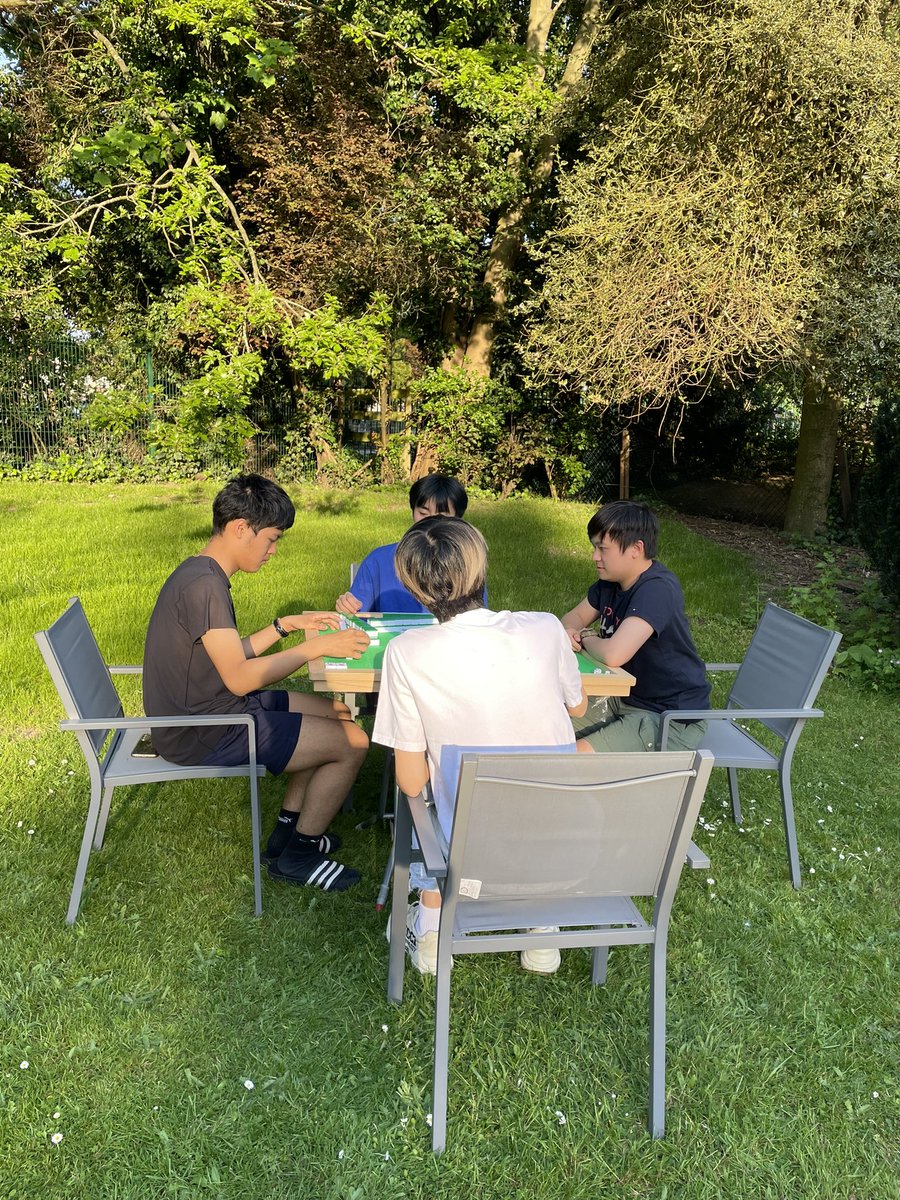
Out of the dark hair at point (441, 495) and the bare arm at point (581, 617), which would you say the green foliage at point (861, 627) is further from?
the dark hair at point (441, 495)

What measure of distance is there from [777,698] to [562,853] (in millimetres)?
1736

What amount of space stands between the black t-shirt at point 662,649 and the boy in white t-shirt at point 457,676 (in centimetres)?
100

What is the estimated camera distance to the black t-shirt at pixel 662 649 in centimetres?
309

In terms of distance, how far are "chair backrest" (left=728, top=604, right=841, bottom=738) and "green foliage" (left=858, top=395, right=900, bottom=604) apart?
282cm

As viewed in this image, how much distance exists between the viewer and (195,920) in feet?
9.35

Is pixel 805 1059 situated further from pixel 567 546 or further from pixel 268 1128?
pixel 567 546

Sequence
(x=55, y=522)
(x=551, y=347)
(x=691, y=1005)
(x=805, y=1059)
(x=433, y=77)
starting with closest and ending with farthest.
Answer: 1. (x=805, y=1059)
2. (x=691, y=1005)
3. (x=55, y=522)
4. (x=551, y=347)
5. (x=433, y=77)

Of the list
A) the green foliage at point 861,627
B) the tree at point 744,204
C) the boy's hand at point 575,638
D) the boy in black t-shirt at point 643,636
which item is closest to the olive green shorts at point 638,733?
the boy in black t-shirt at point 643,636

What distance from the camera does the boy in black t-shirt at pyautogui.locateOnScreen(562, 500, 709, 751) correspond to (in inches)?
121

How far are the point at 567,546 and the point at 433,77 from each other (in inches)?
254

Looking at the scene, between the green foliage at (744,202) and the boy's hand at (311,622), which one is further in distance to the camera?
the green foliage at (744,202)

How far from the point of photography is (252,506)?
9.35ft

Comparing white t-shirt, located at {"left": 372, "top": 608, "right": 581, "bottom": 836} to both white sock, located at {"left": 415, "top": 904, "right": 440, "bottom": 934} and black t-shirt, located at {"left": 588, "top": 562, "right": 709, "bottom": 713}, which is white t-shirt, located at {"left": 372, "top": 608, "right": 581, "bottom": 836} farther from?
black t-shirt, located at {"left": 588, "top": 562, "right": 709, "bottom": 713}

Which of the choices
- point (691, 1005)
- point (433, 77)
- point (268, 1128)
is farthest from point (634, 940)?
point (433, 77)
